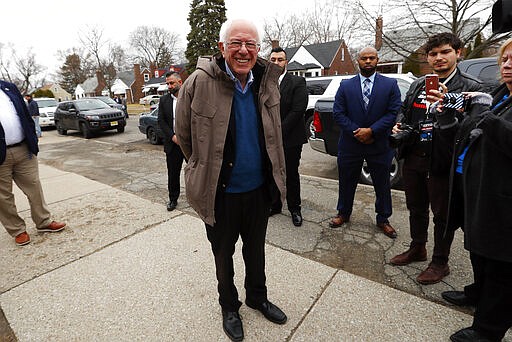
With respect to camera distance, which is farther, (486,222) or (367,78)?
(367,78)

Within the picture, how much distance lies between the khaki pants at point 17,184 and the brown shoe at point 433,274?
168 inches

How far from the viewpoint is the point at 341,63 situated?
3844 cm

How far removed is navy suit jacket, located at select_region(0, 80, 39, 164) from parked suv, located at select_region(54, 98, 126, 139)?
34.6ft

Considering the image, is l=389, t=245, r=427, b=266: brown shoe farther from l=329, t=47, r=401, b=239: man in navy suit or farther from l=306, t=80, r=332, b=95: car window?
l=306, t=80, r=332, b=95: car window

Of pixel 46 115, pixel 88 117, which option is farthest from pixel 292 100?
pixel 46 115

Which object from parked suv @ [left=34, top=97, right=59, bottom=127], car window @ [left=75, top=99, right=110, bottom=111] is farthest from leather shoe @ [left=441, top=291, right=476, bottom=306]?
parked suv @ [left=34, top=97, right=59, bottom=127]

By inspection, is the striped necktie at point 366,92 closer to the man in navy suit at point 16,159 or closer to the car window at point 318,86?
the man in navy suit at point 16,159

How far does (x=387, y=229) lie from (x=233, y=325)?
2152 millimetres

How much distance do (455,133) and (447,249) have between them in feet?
3.54

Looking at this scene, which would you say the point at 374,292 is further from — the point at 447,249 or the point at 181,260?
the point at 181,260

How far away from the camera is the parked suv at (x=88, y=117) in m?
13.0

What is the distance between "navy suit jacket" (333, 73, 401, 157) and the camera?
3137mm

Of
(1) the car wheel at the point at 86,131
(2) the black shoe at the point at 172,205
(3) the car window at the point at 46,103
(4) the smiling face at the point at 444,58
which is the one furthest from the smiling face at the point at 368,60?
(3) the car window at the point at 46,103

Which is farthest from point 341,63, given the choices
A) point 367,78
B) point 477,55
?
point 367,78
